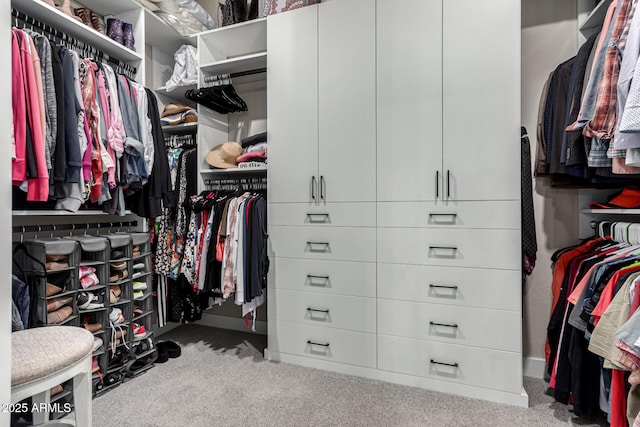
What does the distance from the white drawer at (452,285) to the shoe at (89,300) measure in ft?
5.24

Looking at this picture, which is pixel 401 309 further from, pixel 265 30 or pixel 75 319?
pixel 265 30

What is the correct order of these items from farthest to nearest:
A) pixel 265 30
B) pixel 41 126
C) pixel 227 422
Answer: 1. pixel 265 30
2. pixel 227 422
3. pixel 41 126

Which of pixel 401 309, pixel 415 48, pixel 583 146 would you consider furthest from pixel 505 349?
pixel 415 48

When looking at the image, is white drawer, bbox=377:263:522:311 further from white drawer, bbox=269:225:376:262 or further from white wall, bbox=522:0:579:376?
white wall, bbox=522:0:579:376

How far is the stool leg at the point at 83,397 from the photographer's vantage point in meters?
1.23

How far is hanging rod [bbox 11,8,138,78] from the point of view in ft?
6.06

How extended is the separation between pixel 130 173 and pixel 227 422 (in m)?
1.47

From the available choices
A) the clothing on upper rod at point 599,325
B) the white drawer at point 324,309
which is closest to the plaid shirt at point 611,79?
the clothing on upper rod at point 599,325

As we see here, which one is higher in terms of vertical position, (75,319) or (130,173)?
(130,173)

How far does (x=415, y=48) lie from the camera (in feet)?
6.59

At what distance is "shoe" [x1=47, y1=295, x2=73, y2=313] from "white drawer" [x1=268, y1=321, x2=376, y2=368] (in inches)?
46.2

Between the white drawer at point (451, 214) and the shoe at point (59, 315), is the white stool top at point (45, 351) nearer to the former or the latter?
the shoe at point (59, 315)

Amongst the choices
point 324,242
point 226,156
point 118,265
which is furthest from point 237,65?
point 118,265

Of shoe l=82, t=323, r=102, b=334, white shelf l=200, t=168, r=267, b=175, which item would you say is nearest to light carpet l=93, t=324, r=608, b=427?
shoe l=82, t=323, r=102, b=334
